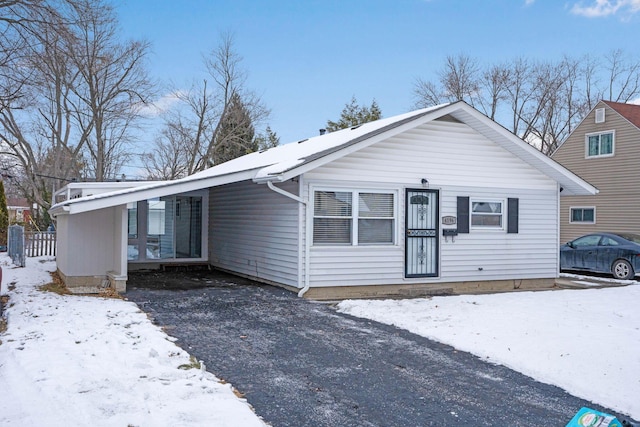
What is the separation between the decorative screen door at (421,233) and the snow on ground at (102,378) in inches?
222

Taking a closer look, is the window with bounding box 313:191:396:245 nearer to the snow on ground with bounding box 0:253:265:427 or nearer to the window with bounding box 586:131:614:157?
the snow on ground with bounding box 0:253:265:427

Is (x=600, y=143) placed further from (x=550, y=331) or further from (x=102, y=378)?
(x=102, y=378)

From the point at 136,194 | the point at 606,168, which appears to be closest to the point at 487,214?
the point at 136,194

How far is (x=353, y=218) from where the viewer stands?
11.1 metres

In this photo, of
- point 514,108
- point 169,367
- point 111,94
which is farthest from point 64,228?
point 514,108

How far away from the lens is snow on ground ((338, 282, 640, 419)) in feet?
Result: 18.7

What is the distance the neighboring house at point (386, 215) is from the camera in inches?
420

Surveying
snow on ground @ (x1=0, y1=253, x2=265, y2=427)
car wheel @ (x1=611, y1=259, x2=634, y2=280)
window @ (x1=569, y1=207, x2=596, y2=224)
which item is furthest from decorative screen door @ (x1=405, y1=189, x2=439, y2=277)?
window @ (x1=569, y1=207, x2=596, y2=224)

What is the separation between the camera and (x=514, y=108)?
36.2 metres

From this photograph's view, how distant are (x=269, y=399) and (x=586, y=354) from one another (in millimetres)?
3916

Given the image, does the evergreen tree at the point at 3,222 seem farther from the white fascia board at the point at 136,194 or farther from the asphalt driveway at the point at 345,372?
the asphalt driveway at the point at 345,372

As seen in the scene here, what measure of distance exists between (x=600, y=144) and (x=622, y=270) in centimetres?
766

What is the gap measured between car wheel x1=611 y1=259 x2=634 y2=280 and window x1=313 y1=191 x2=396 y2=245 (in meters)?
7.52

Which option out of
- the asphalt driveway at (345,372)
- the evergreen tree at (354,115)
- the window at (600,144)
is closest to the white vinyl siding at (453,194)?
the asphalt driveway at (345,372)
